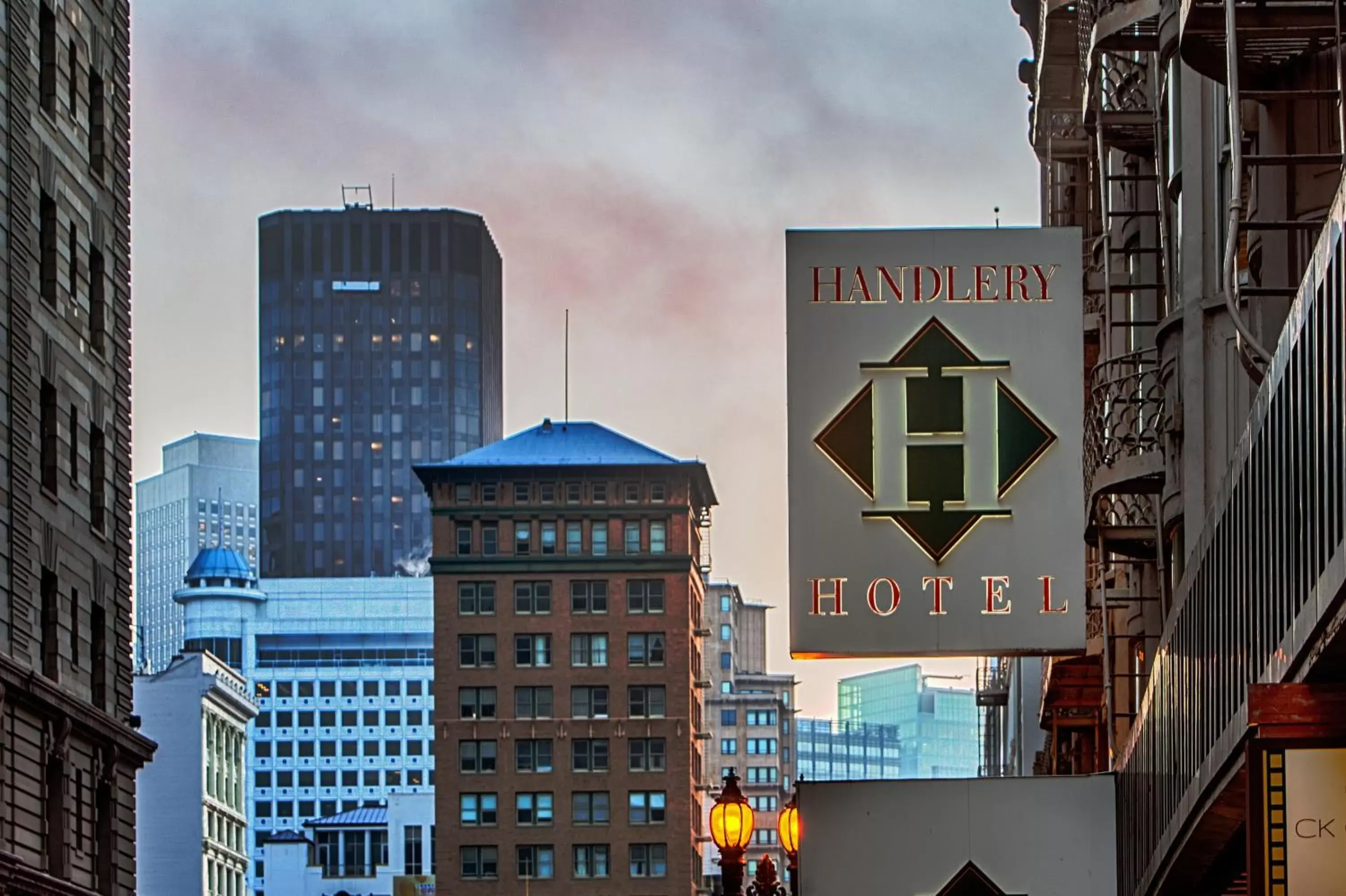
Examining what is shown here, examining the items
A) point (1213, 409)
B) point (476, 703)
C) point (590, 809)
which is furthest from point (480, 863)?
point (1213, 409)

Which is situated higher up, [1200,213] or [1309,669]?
[1200,213]

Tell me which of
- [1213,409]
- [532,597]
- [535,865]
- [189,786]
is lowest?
[535,865]

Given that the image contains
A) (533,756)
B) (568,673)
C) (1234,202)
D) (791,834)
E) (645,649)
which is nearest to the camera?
(1234,202)

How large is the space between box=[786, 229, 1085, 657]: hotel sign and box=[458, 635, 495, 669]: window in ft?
481

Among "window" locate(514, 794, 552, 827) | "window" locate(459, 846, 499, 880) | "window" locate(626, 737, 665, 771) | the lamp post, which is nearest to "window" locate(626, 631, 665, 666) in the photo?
"window" locate(626, 737, 665, 771)

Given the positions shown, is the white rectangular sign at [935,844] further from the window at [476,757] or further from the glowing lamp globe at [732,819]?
the window at [476,757]

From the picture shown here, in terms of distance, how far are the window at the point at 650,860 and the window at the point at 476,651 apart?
13.8 meters

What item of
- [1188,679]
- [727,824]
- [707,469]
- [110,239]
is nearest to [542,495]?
[707,469]

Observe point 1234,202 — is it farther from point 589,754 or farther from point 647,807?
point 589,754

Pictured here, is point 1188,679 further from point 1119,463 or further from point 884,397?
point 1119,463

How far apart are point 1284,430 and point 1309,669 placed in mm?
1226

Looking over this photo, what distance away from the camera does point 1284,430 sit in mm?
12438

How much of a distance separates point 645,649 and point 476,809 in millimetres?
13949

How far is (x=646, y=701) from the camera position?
164250 mm
